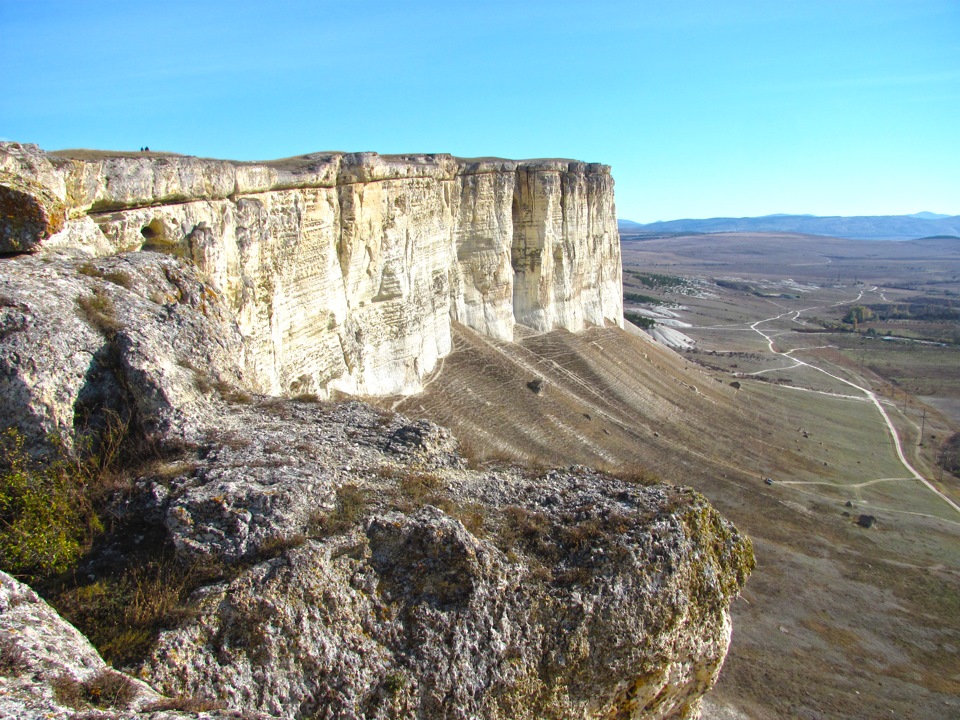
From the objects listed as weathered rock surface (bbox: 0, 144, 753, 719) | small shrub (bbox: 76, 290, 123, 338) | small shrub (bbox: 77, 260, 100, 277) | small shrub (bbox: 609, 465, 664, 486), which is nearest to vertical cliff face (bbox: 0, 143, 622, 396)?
weathered rock surface (bbox: 0, 144, 753, 719)

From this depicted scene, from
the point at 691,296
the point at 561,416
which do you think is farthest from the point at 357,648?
the point at 691,296

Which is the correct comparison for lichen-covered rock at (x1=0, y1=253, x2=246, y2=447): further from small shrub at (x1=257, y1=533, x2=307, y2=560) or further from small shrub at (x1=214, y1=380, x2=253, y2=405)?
small shrub at (x1=257, y1=533, x2=307, y2=560)

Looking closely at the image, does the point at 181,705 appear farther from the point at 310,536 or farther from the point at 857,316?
the point at 857,316

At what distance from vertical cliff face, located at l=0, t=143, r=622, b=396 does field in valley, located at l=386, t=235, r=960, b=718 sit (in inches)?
79.9

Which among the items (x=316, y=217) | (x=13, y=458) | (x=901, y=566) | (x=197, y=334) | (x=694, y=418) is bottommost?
(x=901, y=566)

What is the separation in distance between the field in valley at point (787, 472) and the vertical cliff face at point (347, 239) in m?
2.03

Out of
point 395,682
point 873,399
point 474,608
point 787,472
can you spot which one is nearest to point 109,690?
point 395,682

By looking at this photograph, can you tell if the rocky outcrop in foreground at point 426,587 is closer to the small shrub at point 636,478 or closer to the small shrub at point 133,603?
the small shrub at point 133,603

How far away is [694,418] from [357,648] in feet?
91.0

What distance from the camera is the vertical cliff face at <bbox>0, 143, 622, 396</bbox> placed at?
1110 centimetres

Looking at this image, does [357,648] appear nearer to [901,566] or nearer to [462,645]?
[462,645]

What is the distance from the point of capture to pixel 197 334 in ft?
29.0

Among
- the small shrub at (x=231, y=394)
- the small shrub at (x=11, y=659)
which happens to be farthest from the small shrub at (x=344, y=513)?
the small shrub at (x=11, y=659)

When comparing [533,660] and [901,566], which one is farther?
[901,566]
